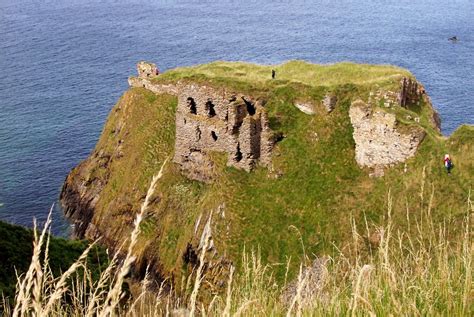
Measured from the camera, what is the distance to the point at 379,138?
3844 centimetres

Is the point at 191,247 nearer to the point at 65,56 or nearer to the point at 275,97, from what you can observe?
the point at 275,97

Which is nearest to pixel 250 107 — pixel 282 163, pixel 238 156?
pixel 238 156

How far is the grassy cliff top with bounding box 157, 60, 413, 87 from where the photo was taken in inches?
1745

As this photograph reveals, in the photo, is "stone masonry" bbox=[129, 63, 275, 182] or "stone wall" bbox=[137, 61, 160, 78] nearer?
"stone masonry" bbox=[129, 63, 275, 182]

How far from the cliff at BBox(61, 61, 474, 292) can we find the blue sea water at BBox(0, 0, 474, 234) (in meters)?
17.7

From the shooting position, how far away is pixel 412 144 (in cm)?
3709

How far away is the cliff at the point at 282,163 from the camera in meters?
37.2

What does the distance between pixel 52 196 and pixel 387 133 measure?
43321mm

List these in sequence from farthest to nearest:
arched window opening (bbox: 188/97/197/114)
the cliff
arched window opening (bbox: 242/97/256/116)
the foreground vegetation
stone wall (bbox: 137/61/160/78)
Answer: stone wall (bbox: 137/61/160/78)
arched window opening (bbox: 188/97/197/114)
arched window opening (bbox: 242/97/256/116)
the cliff
the foreground vegetation

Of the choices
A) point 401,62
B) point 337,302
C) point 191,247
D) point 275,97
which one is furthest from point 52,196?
point 401,62

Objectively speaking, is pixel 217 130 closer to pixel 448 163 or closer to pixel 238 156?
pixel 238 156

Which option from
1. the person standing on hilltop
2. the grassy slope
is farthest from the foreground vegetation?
the person standing on hilltop

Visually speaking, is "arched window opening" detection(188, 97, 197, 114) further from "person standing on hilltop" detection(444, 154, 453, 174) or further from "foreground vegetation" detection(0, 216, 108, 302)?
"person standing on hilltop" detection(444, 154, 453, 174)

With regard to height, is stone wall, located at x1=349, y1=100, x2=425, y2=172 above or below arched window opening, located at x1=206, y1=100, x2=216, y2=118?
below
